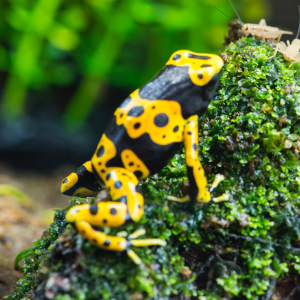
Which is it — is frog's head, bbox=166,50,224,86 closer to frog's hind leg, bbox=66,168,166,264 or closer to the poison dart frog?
the poison dart frog

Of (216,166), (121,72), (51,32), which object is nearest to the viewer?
(216,166)

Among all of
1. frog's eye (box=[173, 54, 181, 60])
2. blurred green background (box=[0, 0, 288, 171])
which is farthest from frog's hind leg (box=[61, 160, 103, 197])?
blurred green background (box=[0, 0, 288, 171])

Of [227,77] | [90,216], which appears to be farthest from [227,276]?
[227,77]

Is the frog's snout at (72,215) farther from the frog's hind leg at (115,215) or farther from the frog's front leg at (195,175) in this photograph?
the frog's front leg at (195,175)

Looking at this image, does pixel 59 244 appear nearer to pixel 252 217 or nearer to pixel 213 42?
pixel 252 217

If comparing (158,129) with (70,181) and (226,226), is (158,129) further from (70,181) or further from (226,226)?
(70,181)

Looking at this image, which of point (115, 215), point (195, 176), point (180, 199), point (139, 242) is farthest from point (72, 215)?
point (195, 176)

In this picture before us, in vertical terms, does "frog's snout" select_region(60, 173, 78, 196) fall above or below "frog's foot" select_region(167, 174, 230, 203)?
below
